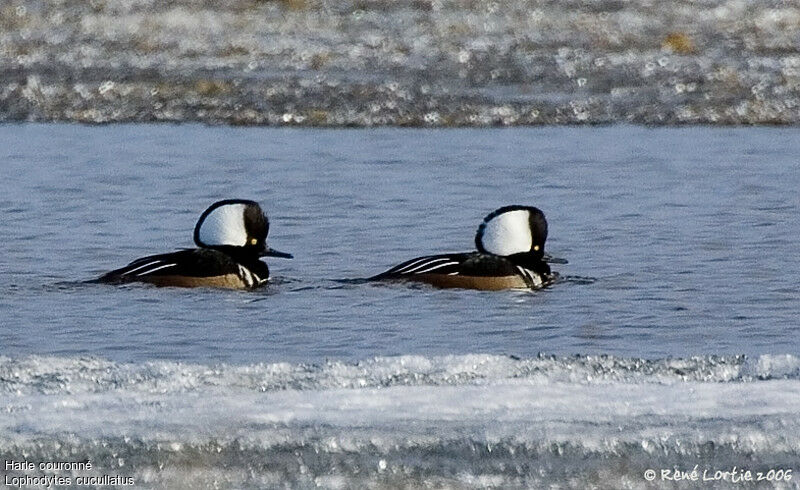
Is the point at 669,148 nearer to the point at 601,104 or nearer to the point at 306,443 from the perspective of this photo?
the point at 601,104

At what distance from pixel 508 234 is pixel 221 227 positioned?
1.45 metres

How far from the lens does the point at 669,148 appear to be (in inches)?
537

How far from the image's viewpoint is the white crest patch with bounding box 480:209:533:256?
30.8 feet

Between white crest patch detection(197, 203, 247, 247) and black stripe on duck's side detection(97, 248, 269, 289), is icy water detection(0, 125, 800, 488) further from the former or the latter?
white crest patch detection(197, 203, 247, 247)

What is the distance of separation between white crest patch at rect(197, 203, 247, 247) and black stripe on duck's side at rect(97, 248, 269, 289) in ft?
0.64

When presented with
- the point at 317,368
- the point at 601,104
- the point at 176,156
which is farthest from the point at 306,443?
the point at 601,104

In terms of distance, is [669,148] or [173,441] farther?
[669,148]

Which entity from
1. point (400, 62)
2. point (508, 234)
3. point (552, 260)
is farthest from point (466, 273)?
point (400, 62)

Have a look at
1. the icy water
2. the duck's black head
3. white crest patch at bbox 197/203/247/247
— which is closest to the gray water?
the icy water

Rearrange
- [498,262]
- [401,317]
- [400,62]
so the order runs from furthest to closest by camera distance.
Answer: [400,62], [498,262], [401,317]

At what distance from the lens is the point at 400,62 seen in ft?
56.2

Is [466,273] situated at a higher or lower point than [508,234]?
lower

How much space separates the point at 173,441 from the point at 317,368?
109 centimetres

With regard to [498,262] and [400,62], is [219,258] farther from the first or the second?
[400,62]
